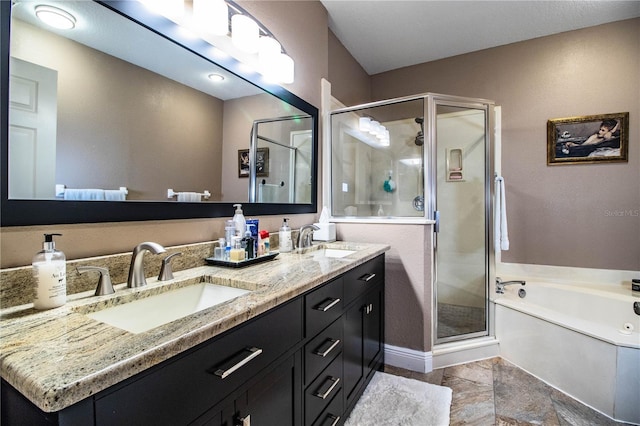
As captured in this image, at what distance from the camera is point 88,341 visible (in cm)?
58

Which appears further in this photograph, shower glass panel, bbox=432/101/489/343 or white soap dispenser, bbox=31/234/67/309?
shower glass panel, bbox=432/101/489/343

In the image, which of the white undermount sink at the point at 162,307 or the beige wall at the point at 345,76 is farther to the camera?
the beige wall at the point at 345,76

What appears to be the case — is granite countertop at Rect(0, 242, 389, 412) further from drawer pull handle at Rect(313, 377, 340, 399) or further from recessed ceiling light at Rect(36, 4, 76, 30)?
recessed ceiling light at Rect(36, 4, 76, 30)

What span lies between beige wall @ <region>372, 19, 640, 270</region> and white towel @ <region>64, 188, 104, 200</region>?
3240mm

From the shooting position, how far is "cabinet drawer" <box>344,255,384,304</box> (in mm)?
1418

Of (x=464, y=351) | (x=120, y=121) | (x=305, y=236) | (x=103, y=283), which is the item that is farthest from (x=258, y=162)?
(x=464, y=351)

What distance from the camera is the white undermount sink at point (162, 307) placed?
2.79 feet

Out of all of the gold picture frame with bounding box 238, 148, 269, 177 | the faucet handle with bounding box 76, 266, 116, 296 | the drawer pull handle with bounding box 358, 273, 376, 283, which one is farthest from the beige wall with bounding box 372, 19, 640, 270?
the faucet handle with bounding box 76, 266, 116, 296

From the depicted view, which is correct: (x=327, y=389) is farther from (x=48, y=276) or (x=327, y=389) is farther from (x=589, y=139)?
(x=589, y=139)

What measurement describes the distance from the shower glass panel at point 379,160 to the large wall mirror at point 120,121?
3.26 ft

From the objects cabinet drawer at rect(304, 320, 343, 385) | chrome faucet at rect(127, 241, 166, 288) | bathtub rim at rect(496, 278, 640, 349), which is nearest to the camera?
chrome faucet at rect(127, 241, 166, 288)

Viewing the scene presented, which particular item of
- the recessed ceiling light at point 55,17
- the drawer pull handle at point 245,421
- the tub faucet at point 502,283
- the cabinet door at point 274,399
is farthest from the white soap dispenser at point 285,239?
the tub faucet at point 502,283

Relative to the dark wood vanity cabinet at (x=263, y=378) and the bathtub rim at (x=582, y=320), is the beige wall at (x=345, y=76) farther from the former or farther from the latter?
the bathtub rim at (x=582, y=320)

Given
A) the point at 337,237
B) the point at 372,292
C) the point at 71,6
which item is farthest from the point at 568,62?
the point at 71,6
